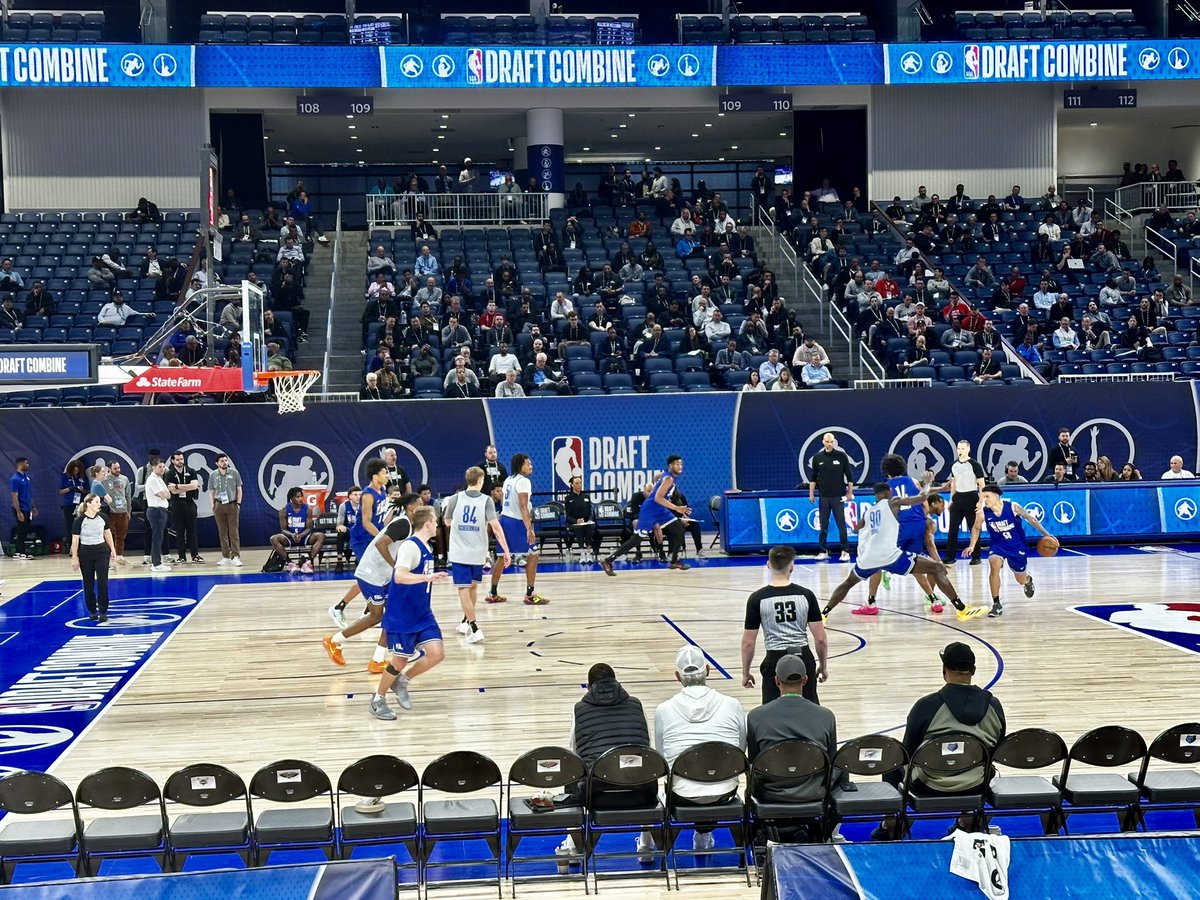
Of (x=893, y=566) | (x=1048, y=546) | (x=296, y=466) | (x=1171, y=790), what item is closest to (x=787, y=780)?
(x=1171, y=790)

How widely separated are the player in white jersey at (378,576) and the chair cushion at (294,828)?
432cm

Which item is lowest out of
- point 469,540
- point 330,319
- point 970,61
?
point 469,540

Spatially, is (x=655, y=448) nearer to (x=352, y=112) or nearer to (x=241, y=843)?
(x=352, y=112)

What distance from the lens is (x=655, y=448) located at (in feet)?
77.6

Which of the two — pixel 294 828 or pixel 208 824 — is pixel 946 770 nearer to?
pixel 294 828

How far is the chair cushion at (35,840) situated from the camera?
743cm

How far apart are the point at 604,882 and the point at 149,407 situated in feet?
56.0

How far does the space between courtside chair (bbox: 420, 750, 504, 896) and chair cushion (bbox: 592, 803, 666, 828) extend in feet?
1.92

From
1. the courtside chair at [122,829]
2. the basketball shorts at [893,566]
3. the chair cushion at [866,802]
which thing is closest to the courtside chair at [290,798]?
the courtside chair at [122,829]

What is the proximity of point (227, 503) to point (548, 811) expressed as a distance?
49.9ft

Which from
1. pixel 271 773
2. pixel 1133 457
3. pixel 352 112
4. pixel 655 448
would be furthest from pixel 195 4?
pixel 271 773

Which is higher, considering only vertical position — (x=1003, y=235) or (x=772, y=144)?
(x=772, y=144)

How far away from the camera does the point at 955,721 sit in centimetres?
804

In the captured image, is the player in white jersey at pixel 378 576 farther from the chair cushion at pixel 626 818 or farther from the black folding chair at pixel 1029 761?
the black folding chair at pixel 1029 761
